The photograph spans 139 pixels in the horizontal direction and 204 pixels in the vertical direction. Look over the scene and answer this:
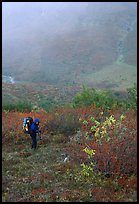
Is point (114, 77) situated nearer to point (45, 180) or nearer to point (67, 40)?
point (67, 40)

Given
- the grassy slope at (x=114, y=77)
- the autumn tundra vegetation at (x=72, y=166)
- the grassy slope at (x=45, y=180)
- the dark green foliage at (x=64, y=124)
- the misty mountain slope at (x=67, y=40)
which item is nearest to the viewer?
the grassy slope at (x=45, y=180)

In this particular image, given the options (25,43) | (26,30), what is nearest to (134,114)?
(25,43)

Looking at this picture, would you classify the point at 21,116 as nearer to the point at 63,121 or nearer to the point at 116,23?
the point at 63,121

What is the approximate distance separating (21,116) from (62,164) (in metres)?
6.80

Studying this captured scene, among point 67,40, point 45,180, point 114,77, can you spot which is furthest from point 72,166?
point 67,40

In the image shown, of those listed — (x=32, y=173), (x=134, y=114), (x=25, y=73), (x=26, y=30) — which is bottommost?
(x=32, y=173)

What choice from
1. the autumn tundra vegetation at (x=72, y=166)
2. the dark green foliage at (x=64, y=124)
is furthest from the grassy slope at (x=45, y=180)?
the dark green foliage at (x=64, y=124)

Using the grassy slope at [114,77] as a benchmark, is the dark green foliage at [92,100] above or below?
below

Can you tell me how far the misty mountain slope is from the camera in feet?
171

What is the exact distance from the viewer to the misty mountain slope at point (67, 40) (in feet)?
171

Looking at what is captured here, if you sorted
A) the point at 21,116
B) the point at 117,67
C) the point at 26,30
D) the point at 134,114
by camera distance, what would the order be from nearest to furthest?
the point at 134,114 → the point at 21,116 → the point at 117,67 → the point at 26,30

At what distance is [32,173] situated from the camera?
9.77m

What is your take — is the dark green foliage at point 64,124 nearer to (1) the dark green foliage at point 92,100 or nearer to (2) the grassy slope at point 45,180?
(2) the grassy slope at point 45,180

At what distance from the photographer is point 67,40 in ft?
204
